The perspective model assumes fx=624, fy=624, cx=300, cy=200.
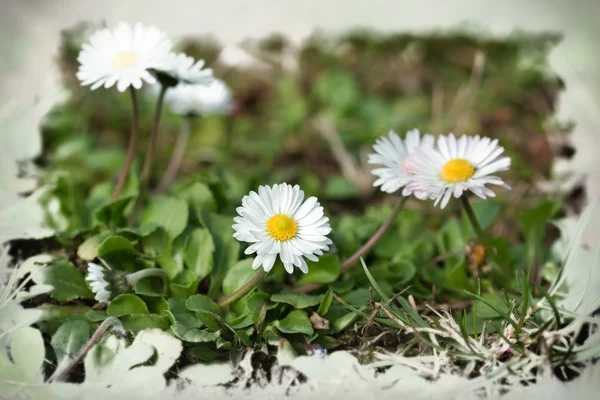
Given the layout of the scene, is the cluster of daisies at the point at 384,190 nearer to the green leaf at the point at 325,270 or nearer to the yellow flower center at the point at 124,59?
the green leaf at the point at 325,270

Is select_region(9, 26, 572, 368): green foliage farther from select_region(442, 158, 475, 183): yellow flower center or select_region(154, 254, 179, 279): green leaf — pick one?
select_region(442, 158, 475, 183): yellow flower center

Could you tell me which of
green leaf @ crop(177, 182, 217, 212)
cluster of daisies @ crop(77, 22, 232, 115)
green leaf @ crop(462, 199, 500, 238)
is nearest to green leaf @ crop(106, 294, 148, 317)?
green leaf @ crop(177, 182, 217, 212)

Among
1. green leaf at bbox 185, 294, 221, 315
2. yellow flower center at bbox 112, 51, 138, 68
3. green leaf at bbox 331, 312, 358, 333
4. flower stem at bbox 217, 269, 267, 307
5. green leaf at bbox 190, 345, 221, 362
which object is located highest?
yellow flower center at bbox 112, 51, 138, 68

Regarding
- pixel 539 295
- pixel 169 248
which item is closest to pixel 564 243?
pixel 539 295

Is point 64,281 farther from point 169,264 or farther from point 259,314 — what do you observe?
point 259,314

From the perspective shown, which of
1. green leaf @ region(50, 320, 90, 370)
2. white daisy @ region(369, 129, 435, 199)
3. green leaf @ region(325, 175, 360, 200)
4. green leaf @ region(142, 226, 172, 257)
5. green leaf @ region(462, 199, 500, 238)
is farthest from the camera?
green leaf @ region(325, 175, 360, 200)

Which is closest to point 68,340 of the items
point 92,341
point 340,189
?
point 92,341

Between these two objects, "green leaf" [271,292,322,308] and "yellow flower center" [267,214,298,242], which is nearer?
"yellow flower center" [267,214,298,242]
